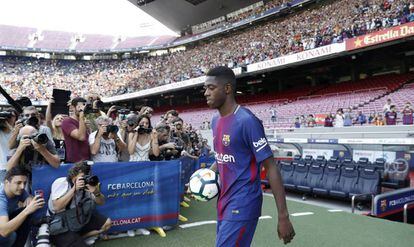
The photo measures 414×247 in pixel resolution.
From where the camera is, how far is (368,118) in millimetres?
16047

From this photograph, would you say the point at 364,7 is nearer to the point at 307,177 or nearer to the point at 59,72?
the point at 307,177

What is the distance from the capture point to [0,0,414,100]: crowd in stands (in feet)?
70.9

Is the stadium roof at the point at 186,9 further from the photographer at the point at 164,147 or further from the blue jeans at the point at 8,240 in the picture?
the blue jeans at the point at 8,240

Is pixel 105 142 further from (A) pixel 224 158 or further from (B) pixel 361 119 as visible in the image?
(B) pixel 361 119

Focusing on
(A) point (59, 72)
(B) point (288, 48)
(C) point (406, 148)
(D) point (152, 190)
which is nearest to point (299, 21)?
(B) point (288, 48)

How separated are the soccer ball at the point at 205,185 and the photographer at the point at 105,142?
6.63 feet

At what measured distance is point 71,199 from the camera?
3963 mm

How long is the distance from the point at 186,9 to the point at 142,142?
39.1m

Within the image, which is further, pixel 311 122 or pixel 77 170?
pixel 311 122

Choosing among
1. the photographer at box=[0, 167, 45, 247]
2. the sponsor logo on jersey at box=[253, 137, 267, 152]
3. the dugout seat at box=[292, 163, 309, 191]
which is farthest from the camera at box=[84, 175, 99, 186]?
the dugout seat at box=[292, 163, 309, 191]

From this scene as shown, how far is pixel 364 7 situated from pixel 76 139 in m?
23.4

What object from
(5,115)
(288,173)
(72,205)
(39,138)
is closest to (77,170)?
(72,205)

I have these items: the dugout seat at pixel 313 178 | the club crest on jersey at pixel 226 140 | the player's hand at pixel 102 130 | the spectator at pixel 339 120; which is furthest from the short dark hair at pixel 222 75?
the spectator at pixel 339 120

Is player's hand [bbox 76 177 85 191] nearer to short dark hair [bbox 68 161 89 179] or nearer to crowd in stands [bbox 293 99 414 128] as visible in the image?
short dark hair [bbox 68 161 89 179]
